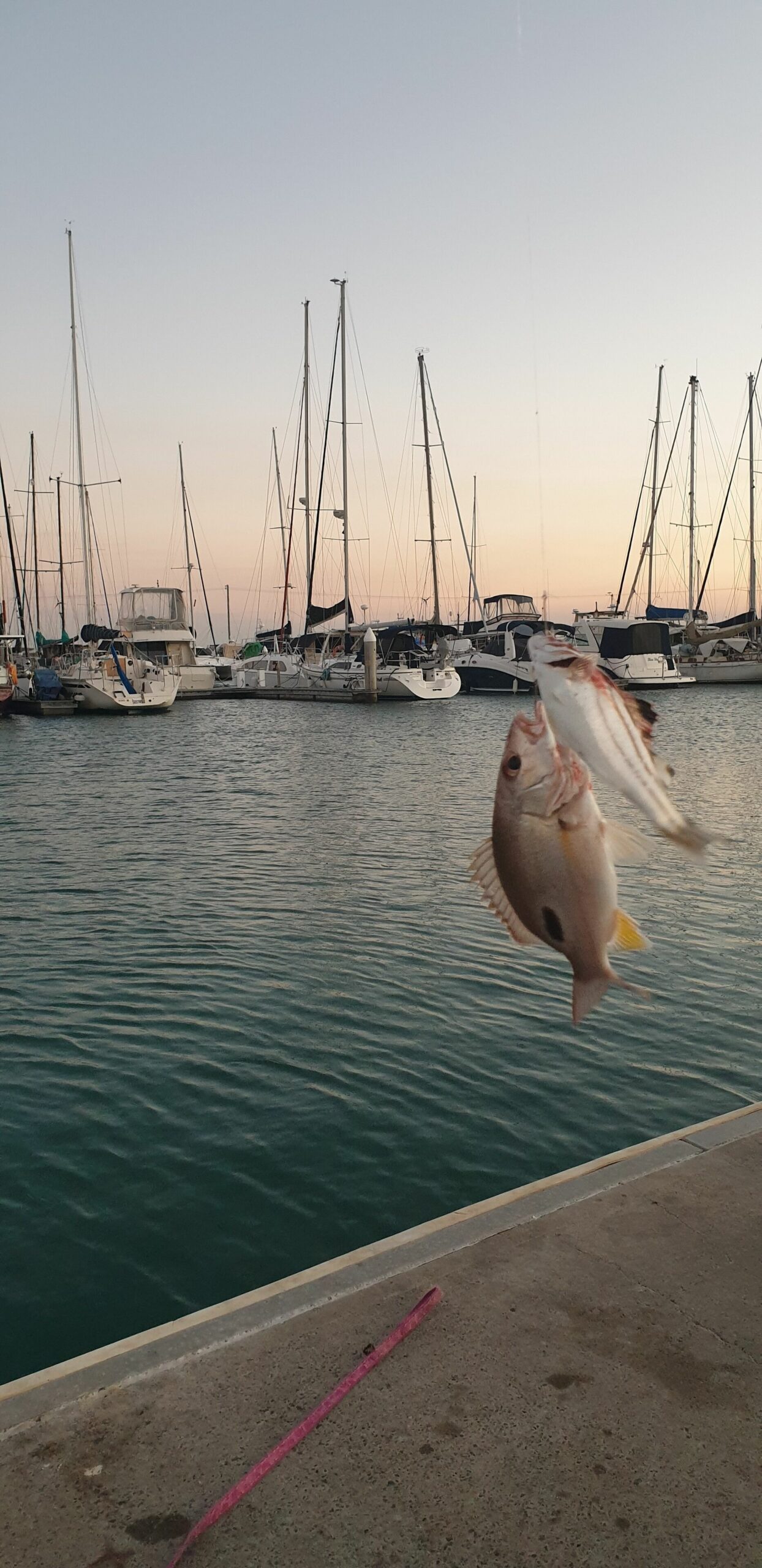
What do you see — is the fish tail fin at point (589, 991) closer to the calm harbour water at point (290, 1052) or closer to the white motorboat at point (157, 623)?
Answer: the calm harbour water at point (290, 1052)

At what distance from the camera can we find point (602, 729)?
1.17 metres

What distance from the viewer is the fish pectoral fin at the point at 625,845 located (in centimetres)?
131

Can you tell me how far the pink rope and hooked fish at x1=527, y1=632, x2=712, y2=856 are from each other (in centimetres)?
382

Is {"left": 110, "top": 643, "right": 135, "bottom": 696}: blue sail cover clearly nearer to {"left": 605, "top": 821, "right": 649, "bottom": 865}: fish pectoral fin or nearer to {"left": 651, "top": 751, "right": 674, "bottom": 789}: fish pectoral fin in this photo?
{"left": 605, "top": 821, "right": 649, "bottom": 865}: fish pectoral fin

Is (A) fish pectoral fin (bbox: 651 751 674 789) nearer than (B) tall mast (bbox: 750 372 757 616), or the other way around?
(A) fish pectoral fin (bbox: 651 751 674 789)

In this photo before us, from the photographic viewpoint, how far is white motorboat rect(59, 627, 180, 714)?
57.7 metres

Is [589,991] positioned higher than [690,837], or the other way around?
[690,837]

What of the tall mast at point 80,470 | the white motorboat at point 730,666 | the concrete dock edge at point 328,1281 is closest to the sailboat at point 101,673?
the tall mast at point 80,470

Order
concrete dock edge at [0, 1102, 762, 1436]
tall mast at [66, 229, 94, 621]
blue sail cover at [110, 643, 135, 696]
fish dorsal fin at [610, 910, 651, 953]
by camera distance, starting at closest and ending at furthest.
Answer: fish dorsal fin at [610, 910, 651, 953]
concrete dock edge at [0, 1102, 762, 1436]
blue sail cover at [110, 643, 135, 696]
tall mast at [66, 229, 94, 621]

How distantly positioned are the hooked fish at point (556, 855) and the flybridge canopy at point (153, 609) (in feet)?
219

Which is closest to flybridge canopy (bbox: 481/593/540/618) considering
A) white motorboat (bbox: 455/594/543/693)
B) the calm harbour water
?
white motorboat (bbox: 455/594/543/693)

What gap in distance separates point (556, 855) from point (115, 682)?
57978 millimetres

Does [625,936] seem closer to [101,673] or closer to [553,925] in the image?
[553,925]

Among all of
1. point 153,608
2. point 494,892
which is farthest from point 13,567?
point 494,892
